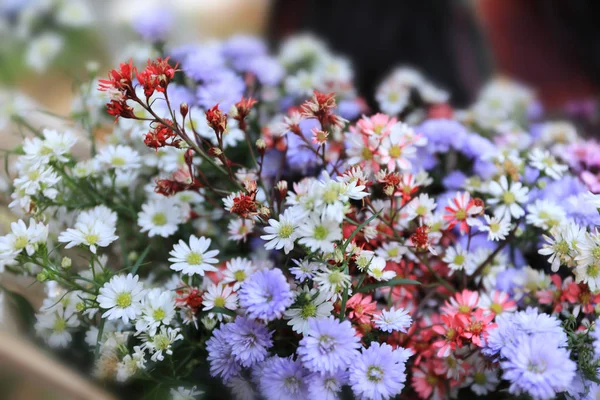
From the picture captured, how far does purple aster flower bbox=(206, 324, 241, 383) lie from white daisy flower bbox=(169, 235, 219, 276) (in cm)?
3

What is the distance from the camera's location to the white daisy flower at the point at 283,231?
0.25 meters

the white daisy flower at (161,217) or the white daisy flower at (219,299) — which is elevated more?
the white daisy flower at (161,217)

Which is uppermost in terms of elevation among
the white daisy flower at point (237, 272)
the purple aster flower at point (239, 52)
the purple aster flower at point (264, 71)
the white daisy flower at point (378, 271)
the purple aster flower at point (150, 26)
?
the purple aster flower at point (150, 26)

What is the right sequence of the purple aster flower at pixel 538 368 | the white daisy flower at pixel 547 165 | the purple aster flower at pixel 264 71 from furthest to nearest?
the purple aster flower at pixel 264 71, the white daisy flower at pixel 547 165, the purple aster flower at pixel 538 368

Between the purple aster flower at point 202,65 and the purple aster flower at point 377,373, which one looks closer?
the purple aster flower at point 377,373

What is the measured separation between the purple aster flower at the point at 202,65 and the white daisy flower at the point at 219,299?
182 millimetres

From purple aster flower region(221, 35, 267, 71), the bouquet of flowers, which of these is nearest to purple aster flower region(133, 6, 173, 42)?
purple aster flower region(221, 35, 267, 71)

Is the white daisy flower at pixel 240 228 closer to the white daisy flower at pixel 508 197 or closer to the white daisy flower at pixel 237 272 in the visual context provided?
the white daisy flower at pixel 237 272

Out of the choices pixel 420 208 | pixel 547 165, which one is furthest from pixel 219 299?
pixel 547 165

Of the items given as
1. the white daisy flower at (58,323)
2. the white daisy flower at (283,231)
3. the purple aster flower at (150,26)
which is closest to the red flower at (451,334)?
the white daisy flower at (283,231)

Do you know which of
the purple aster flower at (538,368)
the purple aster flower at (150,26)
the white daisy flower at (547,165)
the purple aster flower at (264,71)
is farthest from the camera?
the purple aster flower at (150,26)

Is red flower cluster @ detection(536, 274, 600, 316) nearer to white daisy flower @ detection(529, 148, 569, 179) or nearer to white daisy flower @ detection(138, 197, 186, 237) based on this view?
white daisy flower @ detection(529, 148, 569, 179)

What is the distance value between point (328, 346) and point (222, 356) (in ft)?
0.19

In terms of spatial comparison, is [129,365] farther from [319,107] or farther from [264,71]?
[264,71]
